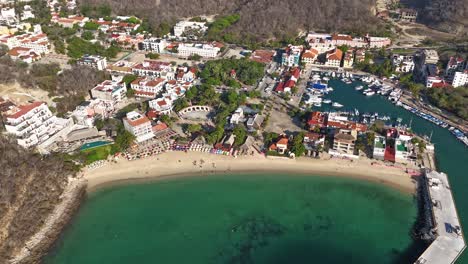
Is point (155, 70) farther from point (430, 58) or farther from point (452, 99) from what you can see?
point (430, 58)

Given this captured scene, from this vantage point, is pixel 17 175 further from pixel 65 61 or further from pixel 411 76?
pixel 411 76

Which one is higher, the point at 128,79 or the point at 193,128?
the point at 128,79

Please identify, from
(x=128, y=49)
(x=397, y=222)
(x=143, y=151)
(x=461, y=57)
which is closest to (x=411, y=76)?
(x=461, y=57)

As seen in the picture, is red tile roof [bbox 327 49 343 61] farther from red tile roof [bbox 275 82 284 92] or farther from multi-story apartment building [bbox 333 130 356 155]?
multi-story apartment building [bbox 333 130 356 155]

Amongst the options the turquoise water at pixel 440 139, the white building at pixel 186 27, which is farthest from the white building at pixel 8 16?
the turquoise water at pixel 440 139

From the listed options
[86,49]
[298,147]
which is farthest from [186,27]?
[298,147]

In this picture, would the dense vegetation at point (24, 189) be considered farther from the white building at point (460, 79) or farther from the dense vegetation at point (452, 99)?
the white building at point (460, 79)
